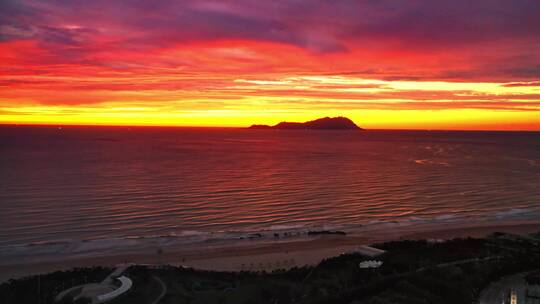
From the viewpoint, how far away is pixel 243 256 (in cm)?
3484

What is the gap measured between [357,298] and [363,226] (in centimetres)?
2218

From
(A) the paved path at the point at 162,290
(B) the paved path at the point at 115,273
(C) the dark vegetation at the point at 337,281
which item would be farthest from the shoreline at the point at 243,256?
(A) the paved path at the point at 162,290

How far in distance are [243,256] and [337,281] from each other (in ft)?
32.1

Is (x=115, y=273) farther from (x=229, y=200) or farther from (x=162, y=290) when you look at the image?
(x=229, y=200)

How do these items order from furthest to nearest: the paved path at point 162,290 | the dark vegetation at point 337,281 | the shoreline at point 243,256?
the shoreline at point 243,256 → the paved path at point 162,290 → the dark vegetation at point 337,281

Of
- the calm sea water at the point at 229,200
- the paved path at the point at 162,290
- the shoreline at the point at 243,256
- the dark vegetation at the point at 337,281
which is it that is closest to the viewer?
the dark vegetation at the point at 337,281

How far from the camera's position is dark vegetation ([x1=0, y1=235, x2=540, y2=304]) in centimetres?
2366

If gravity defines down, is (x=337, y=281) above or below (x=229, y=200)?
below

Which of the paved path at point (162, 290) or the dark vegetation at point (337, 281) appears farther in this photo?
the paved path at point (162, 290)

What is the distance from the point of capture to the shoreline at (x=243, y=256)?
31.9 metres

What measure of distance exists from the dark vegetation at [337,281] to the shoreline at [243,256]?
319cm

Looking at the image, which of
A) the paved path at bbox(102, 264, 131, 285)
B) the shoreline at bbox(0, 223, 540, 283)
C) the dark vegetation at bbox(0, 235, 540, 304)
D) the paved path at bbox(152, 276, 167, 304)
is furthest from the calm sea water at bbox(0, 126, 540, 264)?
the paved path at bbox(152, 276, 167, 304)

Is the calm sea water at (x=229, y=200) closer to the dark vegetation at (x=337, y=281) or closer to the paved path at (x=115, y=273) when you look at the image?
the paved path at (x=115, y=273)

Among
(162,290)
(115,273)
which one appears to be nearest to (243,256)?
(115,273)
